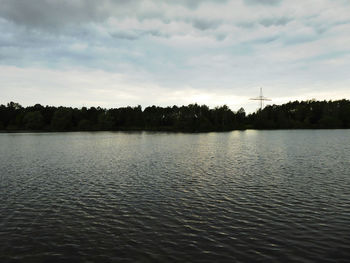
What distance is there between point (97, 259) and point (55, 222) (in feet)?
27.7

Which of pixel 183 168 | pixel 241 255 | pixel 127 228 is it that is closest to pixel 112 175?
pixel 183 168

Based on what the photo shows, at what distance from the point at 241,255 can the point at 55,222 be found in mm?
16091

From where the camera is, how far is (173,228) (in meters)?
21.1

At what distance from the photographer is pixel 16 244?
1873 centimetres

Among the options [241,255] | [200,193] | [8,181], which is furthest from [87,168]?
[241,255]

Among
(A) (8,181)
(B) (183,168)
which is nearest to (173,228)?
(B) (183,168)

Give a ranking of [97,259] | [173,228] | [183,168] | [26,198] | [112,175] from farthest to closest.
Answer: [183,168] < [112,175] < [26,198] < [173,228] < [97,259]

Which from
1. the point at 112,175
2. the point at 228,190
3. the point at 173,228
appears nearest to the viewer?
the point at 173,228

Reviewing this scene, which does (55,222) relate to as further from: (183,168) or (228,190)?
(183,168)

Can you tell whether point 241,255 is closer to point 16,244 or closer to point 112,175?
point 16,244

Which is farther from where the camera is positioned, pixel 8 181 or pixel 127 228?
pixel 8 181

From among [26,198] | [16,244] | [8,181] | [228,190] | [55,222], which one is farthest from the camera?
[8,181]

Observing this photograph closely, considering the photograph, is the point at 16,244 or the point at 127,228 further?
the point at 127,228

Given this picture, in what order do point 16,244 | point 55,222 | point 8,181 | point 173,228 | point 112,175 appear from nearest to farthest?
point 16,244, point 173,228, point 55,222, point 8,181, point 112,175
